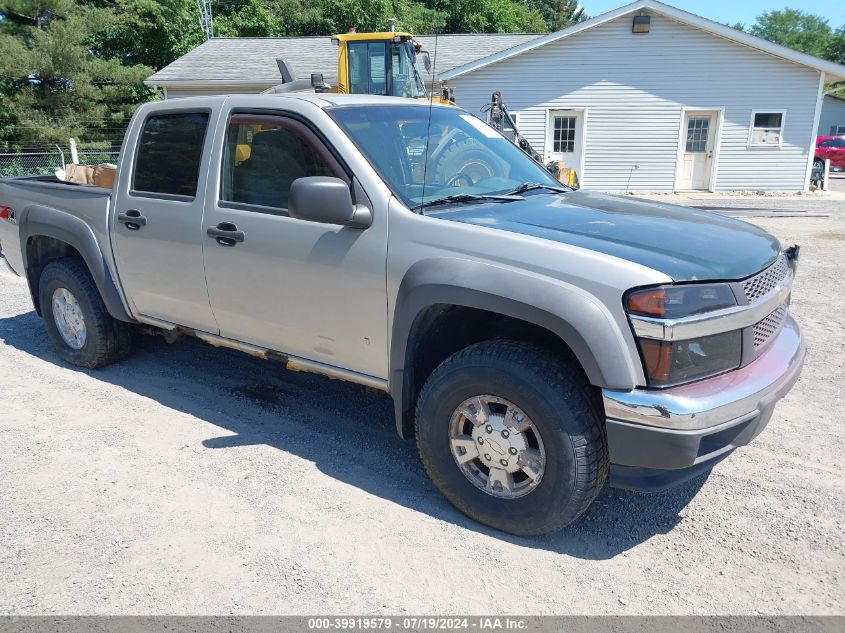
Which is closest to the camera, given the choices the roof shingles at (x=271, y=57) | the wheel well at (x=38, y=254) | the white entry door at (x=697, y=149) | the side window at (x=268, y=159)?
the side window at (x=268, y=159)

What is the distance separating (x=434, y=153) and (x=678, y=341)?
6.15ft

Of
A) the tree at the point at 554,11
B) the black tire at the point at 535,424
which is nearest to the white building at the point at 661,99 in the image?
the black tire at the point at 535,424

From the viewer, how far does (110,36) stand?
31.5 metres

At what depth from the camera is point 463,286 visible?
3.04 m

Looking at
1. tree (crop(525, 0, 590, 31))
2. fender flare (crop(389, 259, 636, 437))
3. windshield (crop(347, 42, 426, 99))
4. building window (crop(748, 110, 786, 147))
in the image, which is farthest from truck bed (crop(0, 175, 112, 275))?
tree (crop(525, 0, 590, 31))

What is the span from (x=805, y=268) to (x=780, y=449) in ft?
19.7

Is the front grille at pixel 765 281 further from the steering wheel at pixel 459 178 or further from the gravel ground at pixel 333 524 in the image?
the steering wheel at pixel 459 178

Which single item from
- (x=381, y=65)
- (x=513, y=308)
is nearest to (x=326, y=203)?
(x=513, y=308)

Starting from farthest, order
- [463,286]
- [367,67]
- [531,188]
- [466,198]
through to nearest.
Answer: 1. [367,67]
2. [531,188]
3. [466,198]
4. [463,286]

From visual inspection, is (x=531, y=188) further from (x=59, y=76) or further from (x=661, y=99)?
(x=59, y=76)

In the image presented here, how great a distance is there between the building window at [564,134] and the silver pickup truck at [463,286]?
1747 cm

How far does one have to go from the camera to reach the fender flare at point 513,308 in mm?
2715

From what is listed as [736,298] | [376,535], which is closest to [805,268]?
[736,298]

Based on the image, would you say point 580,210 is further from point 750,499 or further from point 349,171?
point 750,499
